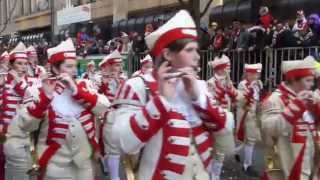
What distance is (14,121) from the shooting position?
296 inches

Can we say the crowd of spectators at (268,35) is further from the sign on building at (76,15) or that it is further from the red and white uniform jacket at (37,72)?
the sign on building at (76,15)

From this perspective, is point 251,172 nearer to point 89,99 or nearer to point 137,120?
point 89,99

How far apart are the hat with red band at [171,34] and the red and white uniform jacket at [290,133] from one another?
7.32 ft

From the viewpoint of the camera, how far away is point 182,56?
3.84 m

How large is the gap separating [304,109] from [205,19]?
740 inches

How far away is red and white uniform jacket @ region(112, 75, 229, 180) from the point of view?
3.86m

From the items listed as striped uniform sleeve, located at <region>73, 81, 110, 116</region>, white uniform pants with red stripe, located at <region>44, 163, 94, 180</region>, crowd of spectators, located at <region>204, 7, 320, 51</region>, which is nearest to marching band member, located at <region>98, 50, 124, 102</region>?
crowd of spectators, located at <region>204, 7, 320, 51</region>

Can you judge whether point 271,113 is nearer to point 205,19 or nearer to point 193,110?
point 193,110

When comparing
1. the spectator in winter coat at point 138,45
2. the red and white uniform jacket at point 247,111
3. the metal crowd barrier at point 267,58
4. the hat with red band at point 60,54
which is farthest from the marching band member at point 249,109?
the spectator in winter coat at point 138,45

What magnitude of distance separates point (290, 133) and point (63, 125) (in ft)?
6.58

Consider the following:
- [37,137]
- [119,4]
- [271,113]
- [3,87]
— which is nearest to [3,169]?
[3,87]

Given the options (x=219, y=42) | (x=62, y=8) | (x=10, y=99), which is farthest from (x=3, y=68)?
(x=62, y=8)

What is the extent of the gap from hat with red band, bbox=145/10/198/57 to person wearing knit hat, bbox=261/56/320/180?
2.24 m

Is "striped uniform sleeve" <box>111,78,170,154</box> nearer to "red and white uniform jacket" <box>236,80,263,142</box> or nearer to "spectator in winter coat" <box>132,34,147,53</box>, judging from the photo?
"red and white uniform jacket" <box>236,80,263,142</box>
